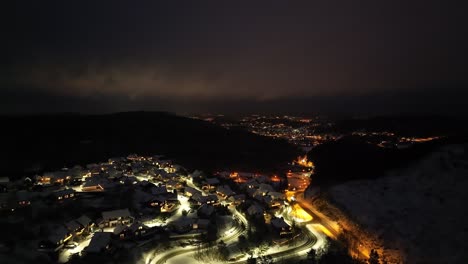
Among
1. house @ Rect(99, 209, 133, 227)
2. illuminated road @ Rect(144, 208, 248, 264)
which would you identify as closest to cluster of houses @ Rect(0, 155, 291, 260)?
house @ Rect(99, 209, 133, 227)

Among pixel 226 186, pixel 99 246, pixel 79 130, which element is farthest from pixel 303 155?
pixel 79 130

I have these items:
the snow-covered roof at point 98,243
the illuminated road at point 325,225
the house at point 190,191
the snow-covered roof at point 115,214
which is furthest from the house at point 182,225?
the illuminated road at point 325,225

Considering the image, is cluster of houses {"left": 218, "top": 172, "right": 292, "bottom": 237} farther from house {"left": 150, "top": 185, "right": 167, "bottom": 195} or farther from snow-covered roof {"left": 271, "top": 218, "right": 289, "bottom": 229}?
house {"left": 150, "top": 185, "right": 167, "bottom": 195}

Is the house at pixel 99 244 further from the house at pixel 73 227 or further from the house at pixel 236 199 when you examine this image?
the house at pixel 236 199

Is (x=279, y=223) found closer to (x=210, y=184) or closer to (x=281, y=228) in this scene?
(x=281, y=228)

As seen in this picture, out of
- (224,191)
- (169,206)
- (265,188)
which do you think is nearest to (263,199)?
(265,188)

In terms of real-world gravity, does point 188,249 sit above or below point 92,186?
below
